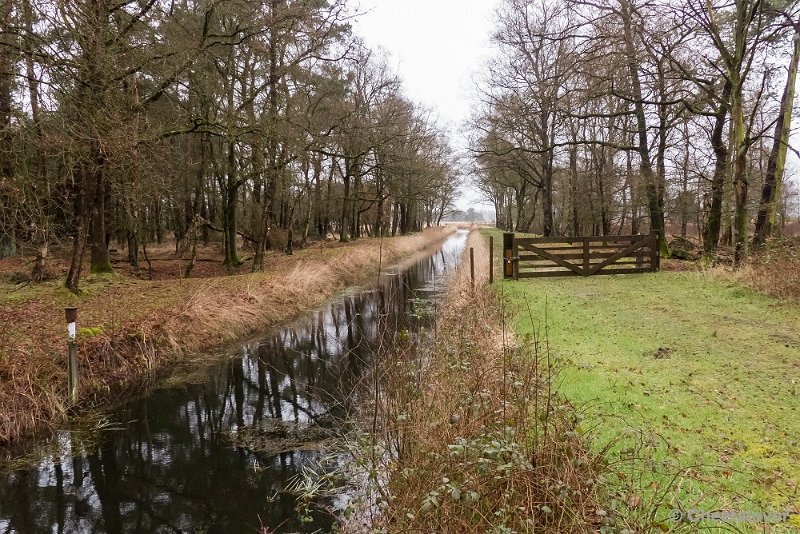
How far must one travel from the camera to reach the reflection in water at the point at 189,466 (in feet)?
14.8

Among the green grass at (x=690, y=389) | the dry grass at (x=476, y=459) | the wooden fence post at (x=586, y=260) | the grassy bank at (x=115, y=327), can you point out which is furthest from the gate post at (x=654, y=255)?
the dry grass at (x=476, y=459)

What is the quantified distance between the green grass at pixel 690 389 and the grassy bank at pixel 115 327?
6.28 meters

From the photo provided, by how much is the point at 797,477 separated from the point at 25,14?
35.8 ft

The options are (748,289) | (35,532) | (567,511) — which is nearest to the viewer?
(567,511)

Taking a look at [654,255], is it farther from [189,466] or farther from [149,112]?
[149,112]

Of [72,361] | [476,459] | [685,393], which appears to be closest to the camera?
[476,459]

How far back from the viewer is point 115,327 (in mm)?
8359

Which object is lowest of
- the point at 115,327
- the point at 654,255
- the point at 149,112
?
the point at 115,327

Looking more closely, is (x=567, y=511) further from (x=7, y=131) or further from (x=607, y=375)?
(x=7, y=131)

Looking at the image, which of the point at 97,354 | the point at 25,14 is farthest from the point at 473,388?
the point at 25,14

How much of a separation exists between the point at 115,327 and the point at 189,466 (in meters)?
4.03

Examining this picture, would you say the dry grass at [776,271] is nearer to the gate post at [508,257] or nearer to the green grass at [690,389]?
the green grass at [690,389]

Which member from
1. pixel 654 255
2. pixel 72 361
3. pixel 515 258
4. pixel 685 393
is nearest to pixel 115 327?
pixel 72 361

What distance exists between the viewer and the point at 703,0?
12359 millimetres
